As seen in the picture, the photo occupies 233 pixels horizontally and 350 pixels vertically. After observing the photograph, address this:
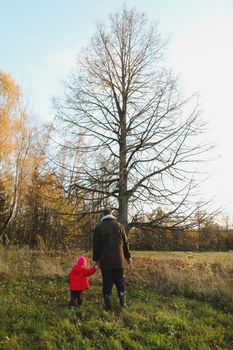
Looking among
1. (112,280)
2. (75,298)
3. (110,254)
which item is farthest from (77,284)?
(110,254)

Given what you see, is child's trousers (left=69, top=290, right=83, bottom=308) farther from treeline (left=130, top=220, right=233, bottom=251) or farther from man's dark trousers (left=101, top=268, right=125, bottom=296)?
treeline (left=130, top=220, right=233, bottom=251)

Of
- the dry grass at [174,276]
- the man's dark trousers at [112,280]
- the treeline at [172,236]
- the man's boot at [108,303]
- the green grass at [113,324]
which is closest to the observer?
the green grass at [113,324]

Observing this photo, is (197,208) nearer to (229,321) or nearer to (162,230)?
(162,230)

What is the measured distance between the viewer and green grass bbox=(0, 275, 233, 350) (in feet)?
15.6

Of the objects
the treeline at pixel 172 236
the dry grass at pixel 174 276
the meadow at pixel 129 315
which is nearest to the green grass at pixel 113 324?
the meadow at pixel 129 315

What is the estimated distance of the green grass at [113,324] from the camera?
15.6ft

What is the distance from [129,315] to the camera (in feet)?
18.9

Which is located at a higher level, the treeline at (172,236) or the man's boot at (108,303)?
the treeline at (172,236)

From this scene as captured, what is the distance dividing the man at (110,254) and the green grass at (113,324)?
0.40m

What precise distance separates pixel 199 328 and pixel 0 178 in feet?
68.7

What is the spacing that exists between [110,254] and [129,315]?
1.17 meters

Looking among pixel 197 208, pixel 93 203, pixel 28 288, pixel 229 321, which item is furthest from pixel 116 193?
pixel 229 321

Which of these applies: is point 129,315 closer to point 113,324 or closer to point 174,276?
point 113,324

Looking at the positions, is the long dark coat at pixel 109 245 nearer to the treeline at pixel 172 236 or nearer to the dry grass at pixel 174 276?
the dry grass at pixel 174 276
